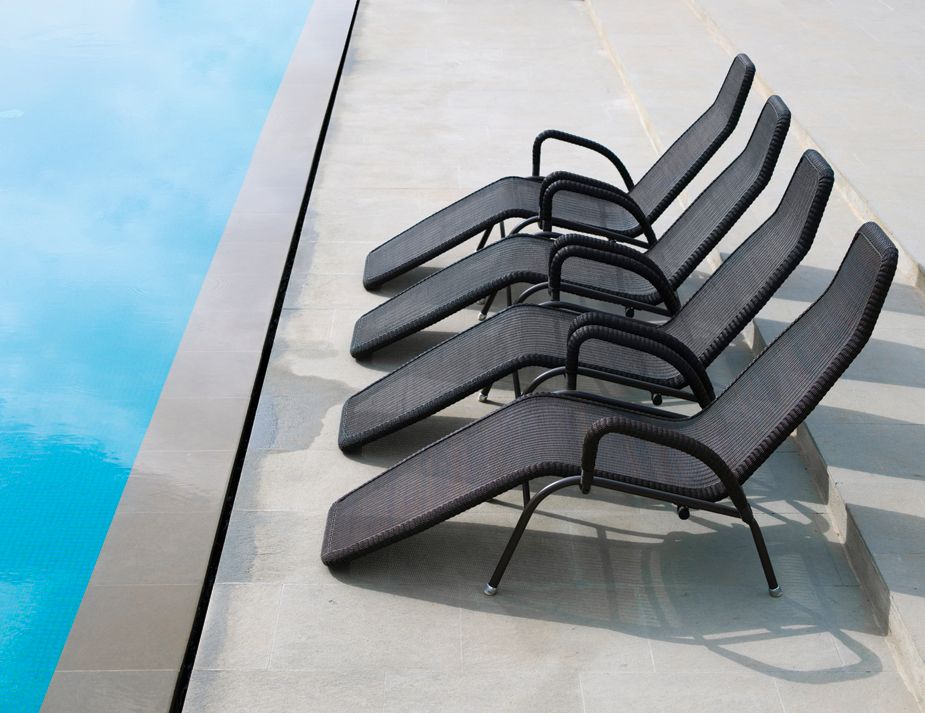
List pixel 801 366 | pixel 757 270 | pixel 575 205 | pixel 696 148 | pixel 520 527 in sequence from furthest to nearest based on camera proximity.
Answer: pixel 575 205 → pixel 696 148 → pixel 757 270 → pixel 801 366 → pixel 520 527

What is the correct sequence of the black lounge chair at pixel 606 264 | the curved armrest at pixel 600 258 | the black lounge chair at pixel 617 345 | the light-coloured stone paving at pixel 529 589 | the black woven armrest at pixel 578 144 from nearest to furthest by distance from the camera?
the light-coloured stone paving at pixel 529 589, the black lounge chair at pixel 617 345, the curved armrest at pixel 600 258, the black lounge chair at pixel 606 264, the black woven armrest at pixel 578 144

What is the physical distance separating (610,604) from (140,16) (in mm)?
8766

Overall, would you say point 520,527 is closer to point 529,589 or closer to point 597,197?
point 529,589

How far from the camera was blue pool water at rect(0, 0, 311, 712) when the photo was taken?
383 centimetres

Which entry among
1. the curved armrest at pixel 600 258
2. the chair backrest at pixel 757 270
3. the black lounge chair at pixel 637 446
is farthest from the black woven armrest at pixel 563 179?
the black lounge chair at pixel 637 446

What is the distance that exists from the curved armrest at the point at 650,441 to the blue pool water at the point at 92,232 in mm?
1756

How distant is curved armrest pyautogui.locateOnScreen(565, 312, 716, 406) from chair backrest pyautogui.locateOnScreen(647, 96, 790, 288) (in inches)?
33.1

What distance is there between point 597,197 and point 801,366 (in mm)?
1748

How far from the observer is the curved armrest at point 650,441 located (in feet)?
9.98

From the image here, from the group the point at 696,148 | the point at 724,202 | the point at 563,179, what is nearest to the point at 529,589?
the point at 724,202

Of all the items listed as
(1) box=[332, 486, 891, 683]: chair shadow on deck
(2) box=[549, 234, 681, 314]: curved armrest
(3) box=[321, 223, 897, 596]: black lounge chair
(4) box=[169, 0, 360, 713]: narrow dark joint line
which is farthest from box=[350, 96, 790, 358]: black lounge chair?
(1) box=[332, 486, 891, 683]: chair shadow on deck

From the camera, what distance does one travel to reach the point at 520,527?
3.20m

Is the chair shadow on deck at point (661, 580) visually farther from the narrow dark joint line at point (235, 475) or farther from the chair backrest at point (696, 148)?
the chair backrest at point (696, 148)

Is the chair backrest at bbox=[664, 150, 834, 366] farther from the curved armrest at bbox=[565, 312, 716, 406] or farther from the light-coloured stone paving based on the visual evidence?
the light-coloured stone paving
